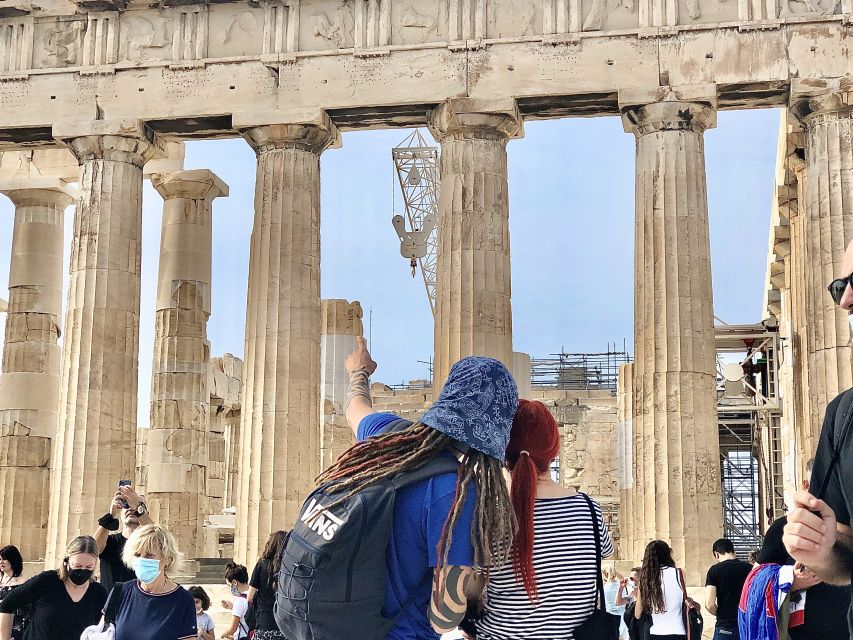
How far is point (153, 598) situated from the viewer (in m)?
7.16

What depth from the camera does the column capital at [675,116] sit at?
2248 centimetres

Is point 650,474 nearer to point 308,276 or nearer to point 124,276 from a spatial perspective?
point 308,276

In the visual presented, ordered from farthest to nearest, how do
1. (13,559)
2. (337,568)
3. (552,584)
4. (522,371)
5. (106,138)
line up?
1. (522,371)
2. (106,138)
3. (13,559)
4. (552,584)
5. (337,568)

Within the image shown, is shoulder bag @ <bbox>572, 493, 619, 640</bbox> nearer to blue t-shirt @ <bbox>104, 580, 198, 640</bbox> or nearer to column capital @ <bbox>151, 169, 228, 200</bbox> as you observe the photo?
blue t-shirt @ <bbox>104, 580, 198, 640</bbox>

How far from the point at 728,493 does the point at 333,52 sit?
82.7 ft

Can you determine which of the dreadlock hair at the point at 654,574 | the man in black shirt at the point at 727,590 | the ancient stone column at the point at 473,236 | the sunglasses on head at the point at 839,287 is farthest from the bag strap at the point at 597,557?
the ancient stone column at the point at 473,236

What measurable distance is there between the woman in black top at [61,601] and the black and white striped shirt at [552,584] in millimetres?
3916

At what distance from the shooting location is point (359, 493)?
3.99 m

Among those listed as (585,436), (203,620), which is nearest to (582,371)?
(585,436)

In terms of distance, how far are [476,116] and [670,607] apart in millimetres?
14575

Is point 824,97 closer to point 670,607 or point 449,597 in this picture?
point 670,607

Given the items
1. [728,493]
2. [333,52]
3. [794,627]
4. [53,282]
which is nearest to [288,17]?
[333,52]

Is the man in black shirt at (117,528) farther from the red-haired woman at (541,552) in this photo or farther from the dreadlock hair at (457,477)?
the dreadlock hair at (457,477)

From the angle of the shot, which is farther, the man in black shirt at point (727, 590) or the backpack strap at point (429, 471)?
the man in black shirt at point (727, 590)
